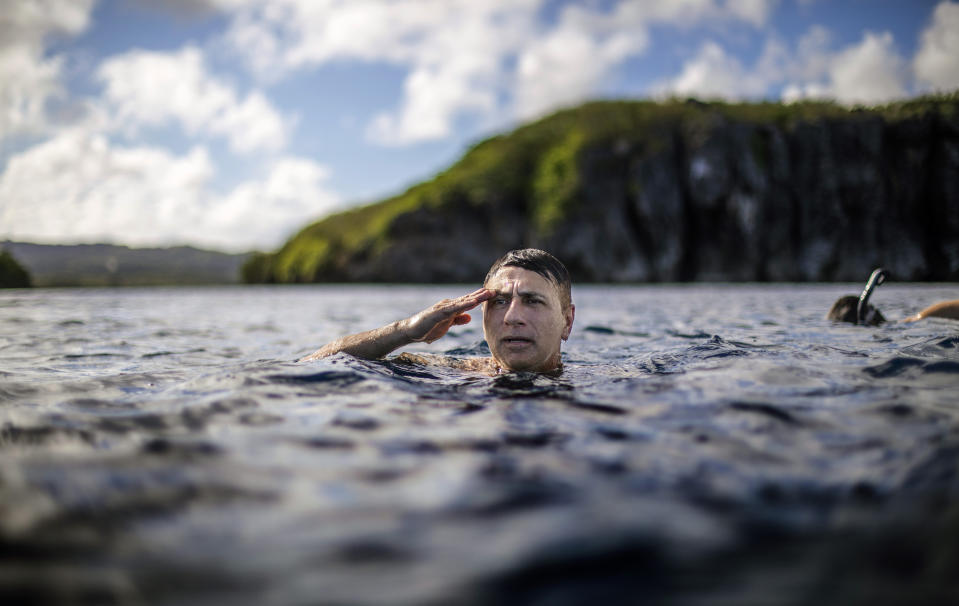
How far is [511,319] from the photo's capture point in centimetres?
Result: 495

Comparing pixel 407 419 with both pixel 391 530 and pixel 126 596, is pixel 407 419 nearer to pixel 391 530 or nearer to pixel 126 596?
pixel 391 530

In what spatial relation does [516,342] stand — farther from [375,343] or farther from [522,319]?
[375,343]

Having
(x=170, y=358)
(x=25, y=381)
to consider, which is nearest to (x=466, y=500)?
(x=25, y=381)

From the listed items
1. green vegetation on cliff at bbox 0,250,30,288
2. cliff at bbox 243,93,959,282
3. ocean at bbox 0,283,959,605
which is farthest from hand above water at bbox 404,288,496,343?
cliff at bbox 243,93,959,282

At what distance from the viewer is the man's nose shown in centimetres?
495

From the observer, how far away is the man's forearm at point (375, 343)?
17.0 ft

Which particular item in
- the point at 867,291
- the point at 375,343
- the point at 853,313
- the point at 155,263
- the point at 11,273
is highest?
the point at 155,263

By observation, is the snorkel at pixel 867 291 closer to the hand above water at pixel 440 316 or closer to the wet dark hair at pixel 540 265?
the wet dark hair at pixel 540 265

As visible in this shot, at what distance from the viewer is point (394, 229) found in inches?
2431

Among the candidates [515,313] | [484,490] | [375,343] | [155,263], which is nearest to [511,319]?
[515,313]

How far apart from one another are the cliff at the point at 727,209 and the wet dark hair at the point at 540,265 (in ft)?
168

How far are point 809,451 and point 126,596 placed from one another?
2.71 metres

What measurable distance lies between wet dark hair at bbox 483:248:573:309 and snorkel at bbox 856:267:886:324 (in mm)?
6006

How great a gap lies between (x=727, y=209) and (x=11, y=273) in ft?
194
